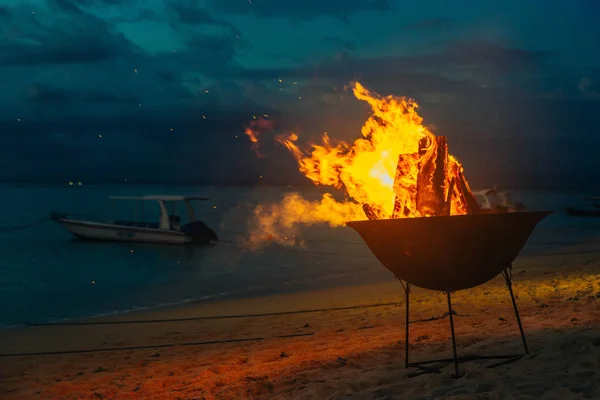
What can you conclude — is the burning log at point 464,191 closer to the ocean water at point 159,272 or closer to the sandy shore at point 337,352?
the sandy shore at point 337,352

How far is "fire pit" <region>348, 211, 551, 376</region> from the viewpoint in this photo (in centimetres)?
611

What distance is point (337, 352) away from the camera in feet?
28.1

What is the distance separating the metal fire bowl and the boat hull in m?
37.4

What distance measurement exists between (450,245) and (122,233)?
4160 cm

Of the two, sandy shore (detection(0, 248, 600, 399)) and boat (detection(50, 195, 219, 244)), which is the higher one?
boat (detection(50, 195, 219, 244))

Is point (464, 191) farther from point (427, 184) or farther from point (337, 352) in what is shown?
point (337, 352)

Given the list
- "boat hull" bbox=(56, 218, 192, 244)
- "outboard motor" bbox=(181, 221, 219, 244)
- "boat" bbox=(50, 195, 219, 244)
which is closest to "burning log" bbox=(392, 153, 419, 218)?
"boat" bbox=(50, 195, 219, 244)

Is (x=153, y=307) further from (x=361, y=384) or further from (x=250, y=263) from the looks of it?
(x=361, y=384)

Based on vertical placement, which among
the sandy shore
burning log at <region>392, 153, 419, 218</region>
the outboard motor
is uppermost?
the outboard motor

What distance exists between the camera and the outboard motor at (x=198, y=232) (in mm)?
43312

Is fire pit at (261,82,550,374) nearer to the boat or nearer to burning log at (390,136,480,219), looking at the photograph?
burning log at (390,136,480,219)

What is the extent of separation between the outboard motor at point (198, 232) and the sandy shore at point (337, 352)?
26176mm

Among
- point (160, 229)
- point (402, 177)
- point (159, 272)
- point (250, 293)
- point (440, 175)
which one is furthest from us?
point (160, 229)

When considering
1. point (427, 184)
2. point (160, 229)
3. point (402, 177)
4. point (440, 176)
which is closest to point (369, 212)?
point (402, 177)
